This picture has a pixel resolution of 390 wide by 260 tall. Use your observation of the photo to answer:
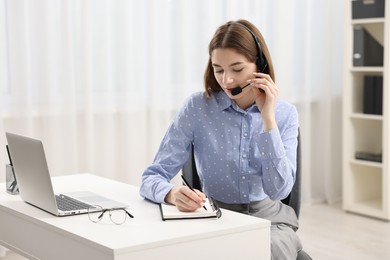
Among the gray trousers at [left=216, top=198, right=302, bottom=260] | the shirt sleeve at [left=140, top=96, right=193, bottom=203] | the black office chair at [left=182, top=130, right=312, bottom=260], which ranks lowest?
the gray trousers at [left=216, top=198, right=302, bottom=260]

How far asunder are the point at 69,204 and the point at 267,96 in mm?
710

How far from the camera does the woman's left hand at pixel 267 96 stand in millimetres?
2127

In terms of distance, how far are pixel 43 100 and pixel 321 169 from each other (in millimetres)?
2270

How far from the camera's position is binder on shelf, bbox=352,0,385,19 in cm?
425

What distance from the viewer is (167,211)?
1.94 m

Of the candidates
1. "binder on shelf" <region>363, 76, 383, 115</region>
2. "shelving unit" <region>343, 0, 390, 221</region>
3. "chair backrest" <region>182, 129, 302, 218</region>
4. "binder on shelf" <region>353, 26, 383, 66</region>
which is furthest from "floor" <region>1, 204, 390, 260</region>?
"chair backrest" <region>182, 129, 302, 218</region>

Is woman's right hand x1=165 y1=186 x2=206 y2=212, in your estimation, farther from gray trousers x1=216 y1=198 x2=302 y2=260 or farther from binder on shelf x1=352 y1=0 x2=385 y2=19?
binder on shelf x1=352 y1=0 x2=385 y2=19

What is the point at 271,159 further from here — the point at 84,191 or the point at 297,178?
the point at 84,191

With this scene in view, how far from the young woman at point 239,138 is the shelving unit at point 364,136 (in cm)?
213

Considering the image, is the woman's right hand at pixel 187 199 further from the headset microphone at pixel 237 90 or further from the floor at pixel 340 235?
the floor at pixel 340 235

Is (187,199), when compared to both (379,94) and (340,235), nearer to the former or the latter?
(340,235)

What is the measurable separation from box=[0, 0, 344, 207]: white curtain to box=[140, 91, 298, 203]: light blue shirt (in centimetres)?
151

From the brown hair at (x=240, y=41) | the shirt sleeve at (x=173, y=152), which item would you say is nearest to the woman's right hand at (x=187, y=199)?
the shirt sleeve at (x=173, y=152)

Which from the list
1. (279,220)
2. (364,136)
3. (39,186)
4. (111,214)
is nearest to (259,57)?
(279,220)
